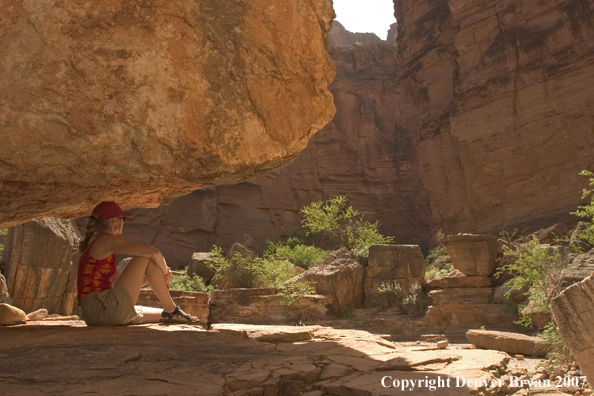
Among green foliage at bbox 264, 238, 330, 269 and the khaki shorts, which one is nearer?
the khaki shorts

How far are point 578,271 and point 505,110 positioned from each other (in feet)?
53.8

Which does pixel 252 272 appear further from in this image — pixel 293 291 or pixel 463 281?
pixel 463 281

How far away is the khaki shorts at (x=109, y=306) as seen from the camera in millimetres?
4344

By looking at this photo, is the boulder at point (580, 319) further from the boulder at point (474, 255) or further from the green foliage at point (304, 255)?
the green foliage at point (304, 255)

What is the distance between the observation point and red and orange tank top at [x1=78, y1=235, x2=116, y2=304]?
4.34m

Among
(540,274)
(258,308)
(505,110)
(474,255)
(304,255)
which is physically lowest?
(258,308)

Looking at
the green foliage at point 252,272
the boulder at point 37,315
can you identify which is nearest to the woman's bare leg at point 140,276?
the boulder at point 37,315

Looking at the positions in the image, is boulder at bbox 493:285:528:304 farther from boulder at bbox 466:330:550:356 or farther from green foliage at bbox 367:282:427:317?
boulder at bbox 466:330:550:356

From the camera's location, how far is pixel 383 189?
3200cm

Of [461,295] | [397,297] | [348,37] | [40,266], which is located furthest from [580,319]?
[348,37]

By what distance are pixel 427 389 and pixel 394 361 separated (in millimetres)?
865

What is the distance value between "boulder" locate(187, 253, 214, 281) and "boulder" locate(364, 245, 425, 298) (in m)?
7.31

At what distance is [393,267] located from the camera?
15.8 m

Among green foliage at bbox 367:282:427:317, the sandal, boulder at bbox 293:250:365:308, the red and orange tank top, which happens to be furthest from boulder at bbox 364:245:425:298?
the red and orange tank top
